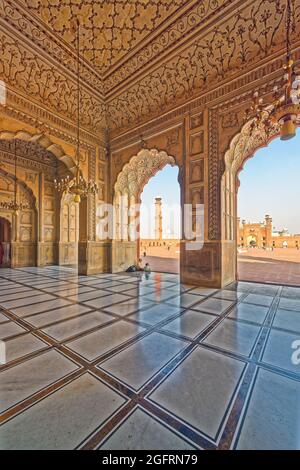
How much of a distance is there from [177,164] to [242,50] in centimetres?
271

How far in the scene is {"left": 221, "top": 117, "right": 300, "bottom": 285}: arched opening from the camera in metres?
5.04

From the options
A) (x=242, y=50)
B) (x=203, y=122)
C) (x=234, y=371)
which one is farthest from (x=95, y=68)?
(x=234, y=371)

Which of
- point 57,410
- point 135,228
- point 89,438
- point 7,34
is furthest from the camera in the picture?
point 135,228

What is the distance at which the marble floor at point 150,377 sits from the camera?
1.19 metres

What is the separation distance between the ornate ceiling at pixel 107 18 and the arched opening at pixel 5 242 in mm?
7736

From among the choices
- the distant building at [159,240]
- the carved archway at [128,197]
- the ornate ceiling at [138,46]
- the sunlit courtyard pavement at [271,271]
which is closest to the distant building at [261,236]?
the distant building at [159,240]

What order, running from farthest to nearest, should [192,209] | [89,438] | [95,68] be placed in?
[192,209]
[95,68]
[89,438]

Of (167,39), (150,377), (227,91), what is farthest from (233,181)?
(150,377)

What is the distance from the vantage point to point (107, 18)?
13.0 ft

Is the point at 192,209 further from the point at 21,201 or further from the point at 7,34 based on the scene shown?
the point at 21,201

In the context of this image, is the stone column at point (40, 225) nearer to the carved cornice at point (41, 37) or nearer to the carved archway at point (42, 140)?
the carved archway at point (42, 140)

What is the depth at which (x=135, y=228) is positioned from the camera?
823cm

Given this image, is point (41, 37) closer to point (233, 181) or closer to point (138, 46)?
point (138, 46)

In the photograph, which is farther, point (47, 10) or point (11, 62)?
point (11, 62)
